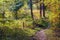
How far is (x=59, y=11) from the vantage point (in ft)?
47.4

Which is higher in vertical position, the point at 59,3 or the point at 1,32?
the point at 59,3

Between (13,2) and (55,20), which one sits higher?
(13,2)

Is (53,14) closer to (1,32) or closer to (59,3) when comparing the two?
(59,3)

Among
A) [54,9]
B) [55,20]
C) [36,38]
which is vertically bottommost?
[36,38]

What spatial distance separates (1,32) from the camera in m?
13.1

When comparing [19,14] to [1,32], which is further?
[19,14]

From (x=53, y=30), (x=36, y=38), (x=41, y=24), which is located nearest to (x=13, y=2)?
(x=41, y=24)

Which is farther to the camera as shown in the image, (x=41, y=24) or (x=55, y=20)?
(x=41, y=24)

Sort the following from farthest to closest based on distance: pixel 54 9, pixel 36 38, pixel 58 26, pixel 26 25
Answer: pixel 26 25 → pixel 58 26 → pixel 54 9 → pixel 36 38

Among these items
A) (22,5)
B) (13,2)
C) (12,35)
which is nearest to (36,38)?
(12,35)

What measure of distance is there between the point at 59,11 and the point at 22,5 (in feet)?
30.4

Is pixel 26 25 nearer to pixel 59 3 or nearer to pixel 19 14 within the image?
pixel 19 14

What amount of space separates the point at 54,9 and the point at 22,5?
28.4 ft

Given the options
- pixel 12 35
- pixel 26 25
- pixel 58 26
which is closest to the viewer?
pixel 12 35
